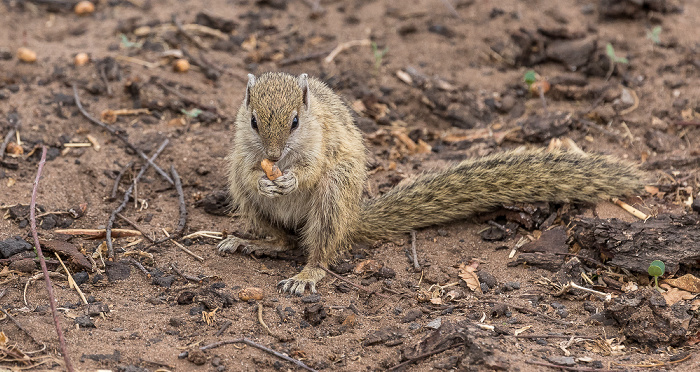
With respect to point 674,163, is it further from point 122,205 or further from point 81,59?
point 81,59

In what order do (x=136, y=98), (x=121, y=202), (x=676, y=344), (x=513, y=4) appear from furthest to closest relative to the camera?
1. (x=513, y=4)
2. (x=136, y=98)
3. (x=121, y=202)
4. (x=676, y=344)

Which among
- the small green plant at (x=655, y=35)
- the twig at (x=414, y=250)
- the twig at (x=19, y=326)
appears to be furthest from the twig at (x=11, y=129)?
the small green plant at (x=655, y=35)

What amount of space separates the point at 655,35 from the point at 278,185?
5127 mm

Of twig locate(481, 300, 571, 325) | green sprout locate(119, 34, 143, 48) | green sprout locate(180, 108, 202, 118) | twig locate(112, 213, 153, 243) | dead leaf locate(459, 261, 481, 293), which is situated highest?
green sprout locate(119, 34, 143, 48)

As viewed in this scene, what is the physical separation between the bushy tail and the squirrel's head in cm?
109

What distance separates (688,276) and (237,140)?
3.39 metres

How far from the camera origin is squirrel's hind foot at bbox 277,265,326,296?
15.9ft

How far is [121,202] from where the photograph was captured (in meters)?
5.77

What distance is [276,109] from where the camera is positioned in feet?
15.2

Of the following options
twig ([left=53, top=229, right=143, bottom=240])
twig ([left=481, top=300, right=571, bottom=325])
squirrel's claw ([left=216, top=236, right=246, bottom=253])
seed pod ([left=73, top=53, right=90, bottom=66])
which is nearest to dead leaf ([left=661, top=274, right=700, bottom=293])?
twig ([left=481, top=300, right=571, bottom=325])

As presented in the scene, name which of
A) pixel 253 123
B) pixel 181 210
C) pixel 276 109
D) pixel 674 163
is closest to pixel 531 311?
pixel 276 109

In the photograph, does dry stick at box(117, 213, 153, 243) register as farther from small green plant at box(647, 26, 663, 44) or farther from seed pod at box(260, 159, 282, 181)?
small green plant at box(647, 26, 663, 44)

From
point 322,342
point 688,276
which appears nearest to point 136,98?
point 322,342

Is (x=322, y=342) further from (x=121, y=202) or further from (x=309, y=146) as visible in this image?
(x=121, y=202)
